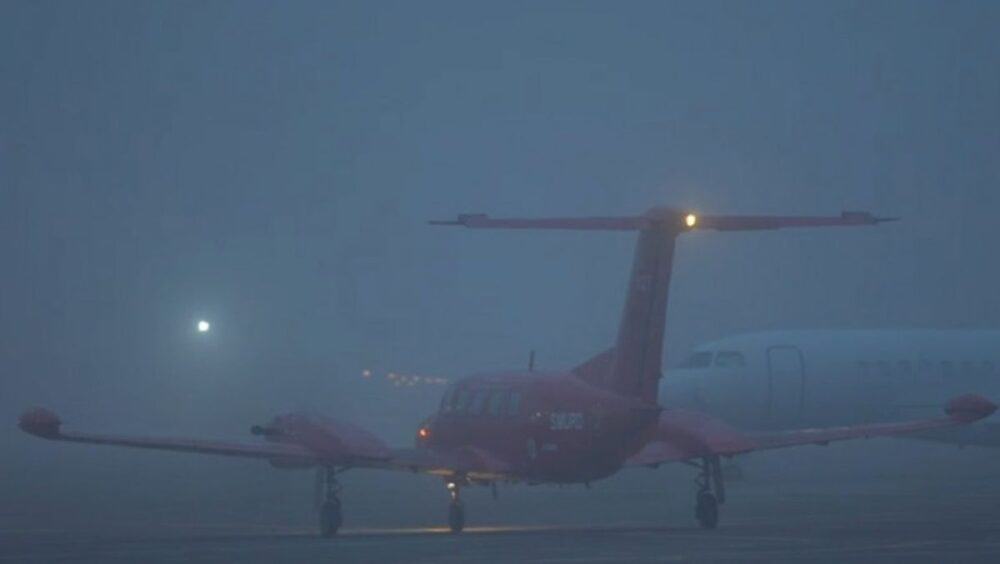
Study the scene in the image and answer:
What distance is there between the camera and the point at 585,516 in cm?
3341

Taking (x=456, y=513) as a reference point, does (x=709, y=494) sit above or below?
above

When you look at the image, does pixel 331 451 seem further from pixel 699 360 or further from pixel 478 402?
pixel 699 360

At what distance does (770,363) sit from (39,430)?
84.6 feet

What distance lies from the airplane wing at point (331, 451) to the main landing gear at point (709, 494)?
334 centimetres

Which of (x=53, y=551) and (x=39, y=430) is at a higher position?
(x=39, y=430)

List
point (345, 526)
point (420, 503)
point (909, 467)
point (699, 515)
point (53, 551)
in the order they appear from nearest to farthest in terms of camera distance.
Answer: point (53, 551)
point (699, 515)
point (345, 526)
point (420, 503)
point (909, 467)

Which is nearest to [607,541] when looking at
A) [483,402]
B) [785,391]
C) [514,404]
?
[514,404]

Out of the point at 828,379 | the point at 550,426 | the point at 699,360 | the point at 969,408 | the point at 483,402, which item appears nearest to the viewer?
the point at 550,426

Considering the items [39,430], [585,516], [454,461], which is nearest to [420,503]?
[585,516]

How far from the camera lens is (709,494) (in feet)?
→ 94.2

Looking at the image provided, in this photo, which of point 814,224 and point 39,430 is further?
point 814,224

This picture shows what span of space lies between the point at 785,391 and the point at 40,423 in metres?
25.8

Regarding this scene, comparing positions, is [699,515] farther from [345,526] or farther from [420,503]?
[420,503]

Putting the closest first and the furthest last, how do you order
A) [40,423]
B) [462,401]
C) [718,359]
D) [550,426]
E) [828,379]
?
[40,423], [550,426], [462,401], [828,379], [718,359]
